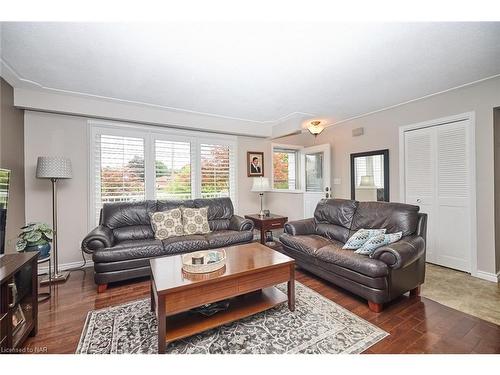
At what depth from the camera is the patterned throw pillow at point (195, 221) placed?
3.36m

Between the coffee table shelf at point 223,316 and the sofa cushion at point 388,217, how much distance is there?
1541 mm

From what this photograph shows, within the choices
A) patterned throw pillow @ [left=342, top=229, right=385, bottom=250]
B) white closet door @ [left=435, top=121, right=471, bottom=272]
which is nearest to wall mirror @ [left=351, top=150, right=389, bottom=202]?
white closet door @ [left=435, top=121, right=471, bottom=272]

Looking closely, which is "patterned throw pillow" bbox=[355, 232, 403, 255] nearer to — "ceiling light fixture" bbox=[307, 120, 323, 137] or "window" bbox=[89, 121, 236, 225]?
"ceiling light fixture" bbox=[307, 120, 323, 137]

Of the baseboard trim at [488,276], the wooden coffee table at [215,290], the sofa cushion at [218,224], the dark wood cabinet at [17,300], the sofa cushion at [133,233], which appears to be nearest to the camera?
the dark wood cabinet at [17,300]

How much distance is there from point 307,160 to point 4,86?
16.7 ft

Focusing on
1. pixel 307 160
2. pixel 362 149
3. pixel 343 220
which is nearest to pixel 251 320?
pixel 343 220

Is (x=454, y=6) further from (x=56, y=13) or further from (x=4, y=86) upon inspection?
(x=4, y=86)

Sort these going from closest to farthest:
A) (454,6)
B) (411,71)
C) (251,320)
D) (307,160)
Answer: (454,6) → (251,320) → (411,71) → (307,160)

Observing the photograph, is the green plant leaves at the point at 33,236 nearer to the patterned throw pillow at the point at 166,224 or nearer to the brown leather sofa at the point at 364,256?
the patterned throw pillow at the point at 166,224

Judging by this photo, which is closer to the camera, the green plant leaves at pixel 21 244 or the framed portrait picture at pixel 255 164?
the green plant leaves at pixel 21 244

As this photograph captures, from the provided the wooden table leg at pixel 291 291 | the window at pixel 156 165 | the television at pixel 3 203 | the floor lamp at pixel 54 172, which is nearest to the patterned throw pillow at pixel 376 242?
the wooden table leg at pixel 291 291

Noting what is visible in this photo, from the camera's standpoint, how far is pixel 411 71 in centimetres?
248

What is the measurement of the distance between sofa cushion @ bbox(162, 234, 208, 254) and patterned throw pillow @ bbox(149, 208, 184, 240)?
5.3 inches

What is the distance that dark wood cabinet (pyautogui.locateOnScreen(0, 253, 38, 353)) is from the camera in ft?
4.66
